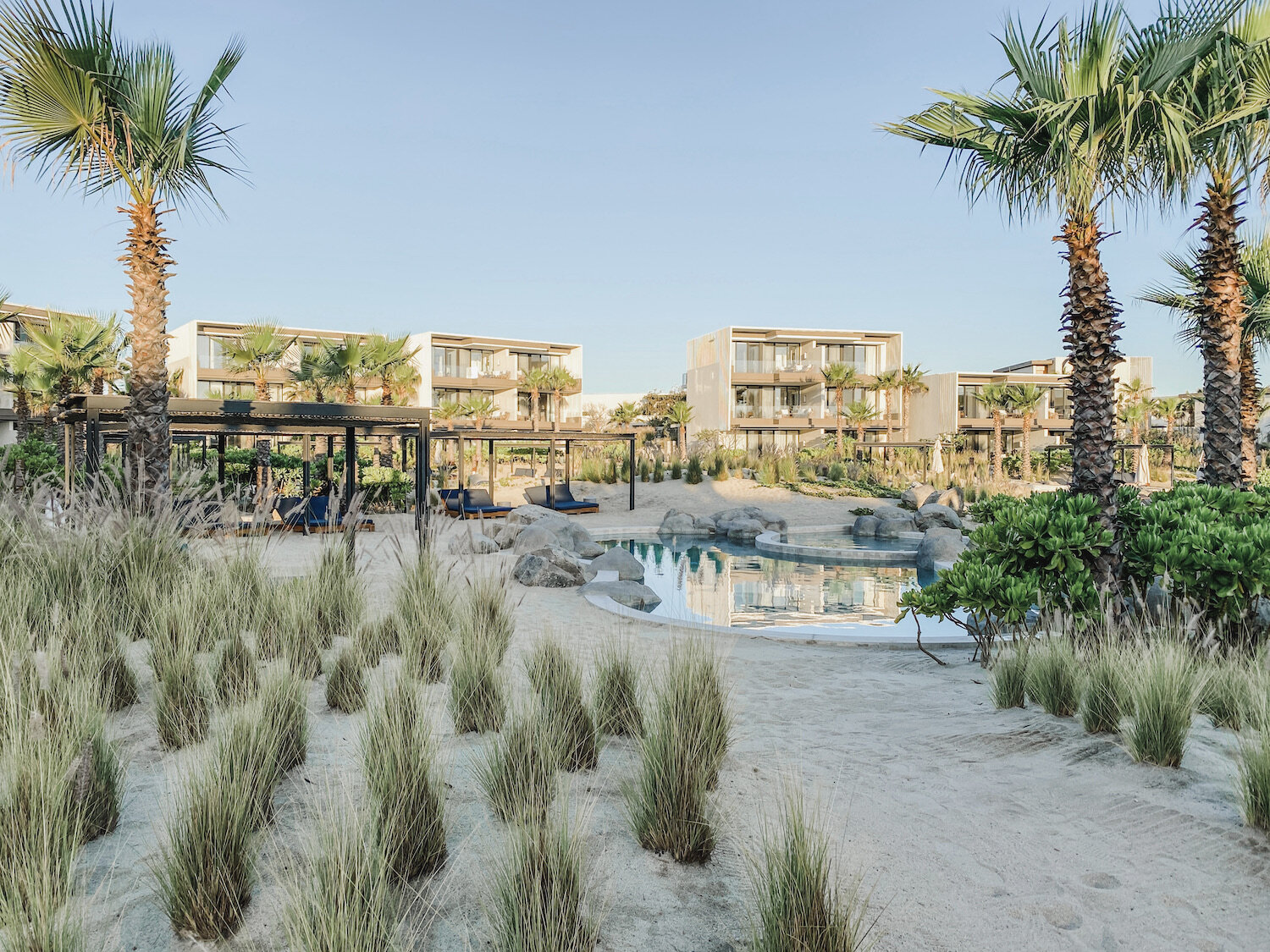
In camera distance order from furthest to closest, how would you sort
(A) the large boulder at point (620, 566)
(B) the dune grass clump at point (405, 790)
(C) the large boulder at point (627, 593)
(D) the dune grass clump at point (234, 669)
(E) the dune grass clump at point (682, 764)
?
(A) the large boulder at point (620, 566), (C) the large boulder at point (627, 593), (D) the dune grass clump at point (234, 669), (E) the dune grass clump at point (682, 764), (B) the dune grass clump at point (405, 790)

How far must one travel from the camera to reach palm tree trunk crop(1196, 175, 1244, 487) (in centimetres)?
781

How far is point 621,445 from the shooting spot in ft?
111

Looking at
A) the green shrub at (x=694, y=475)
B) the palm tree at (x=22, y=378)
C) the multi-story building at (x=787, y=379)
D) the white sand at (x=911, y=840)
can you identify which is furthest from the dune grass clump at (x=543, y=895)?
the multi-story building at (x=787, y=379)

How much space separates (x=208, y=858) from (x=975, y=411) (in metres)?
50.7

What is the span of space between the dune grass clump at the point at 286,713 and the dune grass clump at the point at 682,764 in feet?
4.47

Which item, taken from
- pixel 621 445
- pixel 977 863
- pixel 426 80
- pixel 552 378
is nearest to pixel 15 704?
pixel 977 863

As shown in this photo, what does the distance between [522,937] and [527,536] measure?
960cm

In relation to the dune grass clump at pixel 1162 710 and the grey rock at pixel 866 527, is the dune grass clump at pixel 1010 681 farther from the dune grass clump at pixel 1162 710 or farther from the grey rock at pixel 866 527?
the grey rock at pixel 866 527

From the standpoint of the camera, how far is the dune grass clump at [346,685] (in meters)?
3.70

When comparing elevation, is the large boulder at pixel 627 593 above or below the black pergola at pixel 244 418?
below

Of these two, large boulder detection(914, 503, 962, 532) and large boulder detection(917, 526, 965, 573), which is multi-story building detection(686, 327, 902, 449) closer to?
large boulder detection(914, 503, 962, 532)

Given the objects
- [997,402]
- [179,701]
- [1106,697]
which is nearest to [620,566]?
[1106,697]

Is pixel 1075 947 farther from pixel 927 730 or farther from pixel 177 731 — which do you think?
pixel 177 731

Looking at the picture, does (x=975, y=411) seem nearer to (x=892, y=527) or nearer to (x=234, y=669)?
(x=892, y=527)
